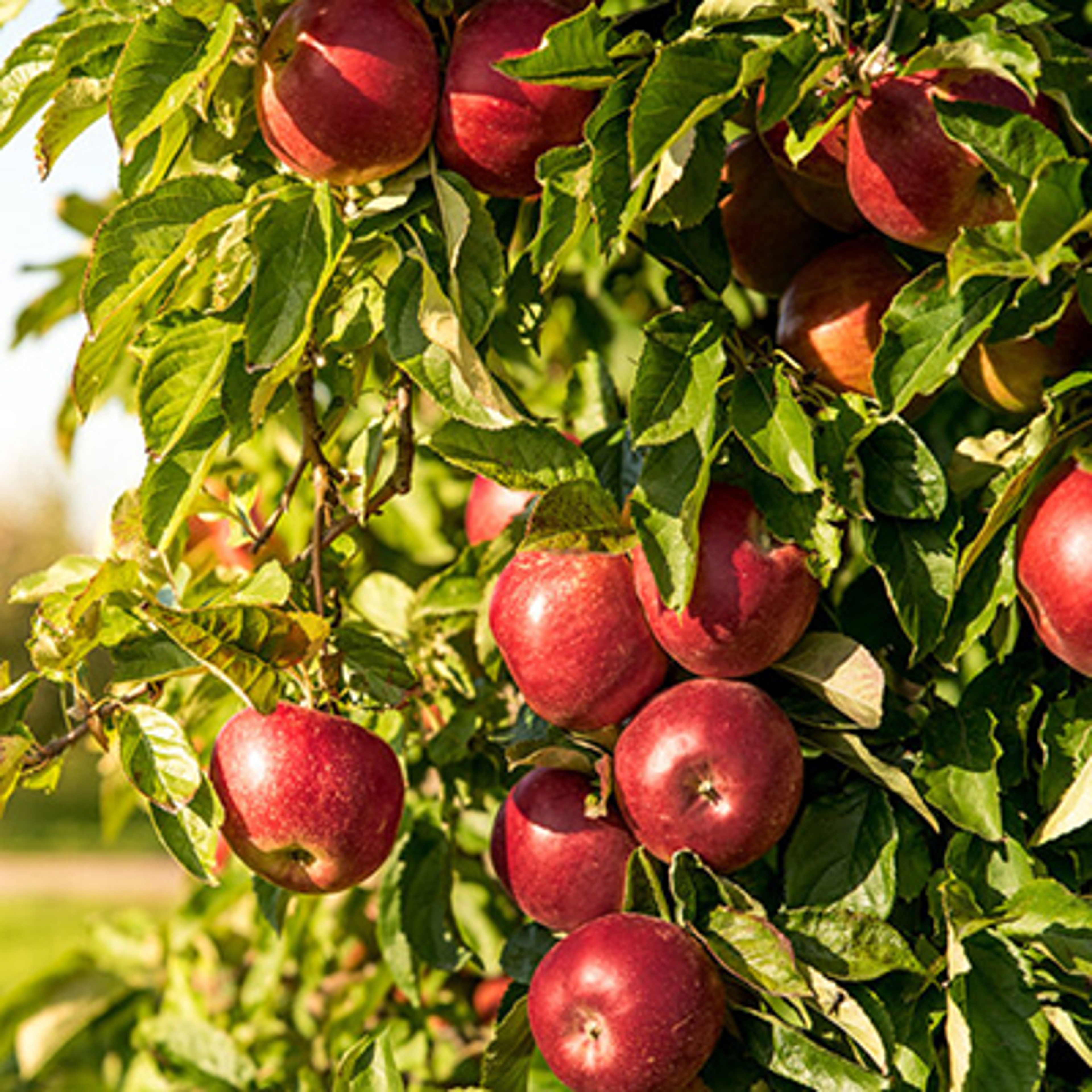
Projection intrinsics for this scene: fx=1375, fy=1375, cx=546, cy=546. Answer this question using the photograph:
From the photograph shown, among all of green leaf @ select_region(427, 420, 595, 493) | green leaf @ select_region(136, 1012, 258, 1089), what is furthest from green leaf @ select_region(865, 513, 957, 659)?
green leaf @ select_region(136, 1012, 258, 1089)

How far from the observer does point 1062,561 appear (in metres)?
0.92

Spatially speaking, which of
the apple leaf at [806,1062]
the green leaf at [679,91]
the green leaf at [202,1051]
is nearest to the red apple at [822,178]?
the green leaf at [679,91]

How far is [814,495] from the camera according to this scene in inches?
38.1

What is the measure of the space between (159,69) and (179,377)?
21 cm

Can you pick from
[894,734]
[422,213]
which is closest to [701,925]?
[894,734]

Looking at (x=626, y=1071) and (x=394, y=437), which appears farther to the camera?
(x=394, y=437)

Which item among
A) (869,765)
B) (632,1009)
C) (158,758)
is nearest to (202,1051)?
(158,758)

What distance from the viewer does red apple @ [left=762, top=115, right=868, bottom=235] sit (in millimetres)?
1020

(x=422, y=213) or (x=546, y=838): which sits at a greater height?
(x=422, y=213)

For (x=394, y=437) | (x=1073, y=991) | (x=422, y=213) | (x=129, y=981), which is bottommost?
(x=129, y=981)

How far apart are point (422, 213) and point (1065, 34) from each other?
24.9 inches

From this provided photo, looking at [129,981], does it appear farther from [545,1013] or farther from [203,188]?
[203,188]

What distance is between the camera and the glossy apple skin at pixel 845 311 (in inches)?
42.5

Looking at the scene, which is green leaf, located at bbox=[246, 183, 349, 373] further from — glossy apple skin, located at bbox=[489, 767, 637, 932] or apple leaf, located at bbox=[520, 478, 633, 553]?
glossy apple skin, located at bbox=[489, 767, 637, 932]
